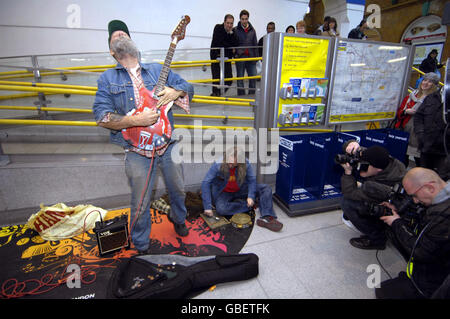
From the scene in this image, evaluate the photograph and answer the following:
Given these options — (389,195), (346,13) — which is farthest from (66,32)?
(346,13)

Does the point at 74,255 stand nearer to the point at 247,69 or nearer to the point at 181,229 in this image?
the point at 181,229

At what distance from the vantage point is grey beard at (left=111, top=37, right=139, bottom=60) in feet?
5.52

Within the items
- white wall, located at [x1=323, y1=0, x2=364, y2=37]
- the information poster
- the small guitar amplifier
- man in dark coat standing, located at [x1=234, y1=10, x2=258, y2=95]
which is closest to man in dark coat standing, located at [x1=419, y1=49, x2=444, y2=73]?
white wall, located at [x1=323, y1=0, x2=364, y2=37]

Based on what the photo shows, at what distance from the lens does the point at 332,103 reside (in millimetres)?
2828

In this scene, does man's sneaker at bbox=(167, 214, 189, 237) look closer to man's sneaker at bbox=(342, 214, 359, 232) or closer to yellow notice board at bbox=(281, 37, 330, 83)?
man's sneaker at bbox=(342, 214, 359, 232)

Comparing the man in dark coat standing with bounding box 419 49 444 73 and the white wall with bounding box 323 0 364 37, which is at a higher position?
the white wall with bounding box 323 0 364 37

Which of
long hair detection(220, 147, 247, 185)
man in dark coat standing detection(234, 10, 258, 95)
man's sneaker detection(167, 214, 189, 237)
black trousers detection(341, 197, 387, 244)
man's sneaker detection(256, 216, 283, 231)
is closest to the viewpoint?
black trousers detection(341, 197, 387, 244)

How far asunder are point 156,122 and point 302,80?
169 cm

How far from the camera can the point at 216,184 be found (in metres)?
2.72

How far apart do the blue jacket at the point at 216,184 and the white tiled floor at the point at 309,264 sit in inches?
19.6

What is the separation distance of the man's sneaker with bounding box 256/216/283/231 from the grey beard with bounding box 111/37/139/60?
1.98m

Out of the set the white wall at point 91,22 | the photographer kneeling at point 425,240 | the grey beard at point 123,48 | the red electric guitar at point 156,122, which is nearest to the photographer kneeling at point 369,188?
the photographer kneeling at point 425,240

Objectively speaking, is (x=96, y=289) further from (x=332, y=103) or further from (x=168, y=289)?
(x=332, y=103)

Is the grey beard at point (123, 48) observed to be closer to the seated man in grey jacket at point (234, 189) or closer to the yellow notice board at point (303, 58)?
the seated man in grey jacket at point (234, 189)
